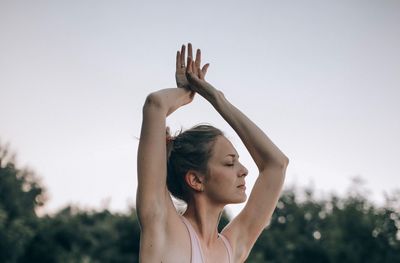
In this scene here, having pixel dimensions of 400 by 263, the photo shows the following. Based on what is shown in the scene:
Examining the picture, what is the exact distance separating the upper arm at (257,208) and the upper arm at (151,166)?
1.86 ft

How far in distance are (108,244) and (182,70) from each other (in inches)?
1376

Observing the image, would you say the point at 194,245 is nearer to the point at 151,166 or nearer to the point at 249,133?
the point at 151,166

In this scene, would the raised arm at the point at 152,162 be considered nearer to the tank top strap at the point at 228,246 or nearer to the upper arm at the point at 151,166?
the upper arm at the point at 151,166

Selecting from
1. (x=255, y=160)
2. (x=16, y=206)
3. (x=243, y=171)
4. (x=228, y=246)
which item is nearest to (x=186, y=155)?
(x=243, y=171)

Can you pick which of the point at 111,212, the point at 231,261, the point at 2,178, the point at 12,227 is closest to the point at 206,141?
the point at 231,261

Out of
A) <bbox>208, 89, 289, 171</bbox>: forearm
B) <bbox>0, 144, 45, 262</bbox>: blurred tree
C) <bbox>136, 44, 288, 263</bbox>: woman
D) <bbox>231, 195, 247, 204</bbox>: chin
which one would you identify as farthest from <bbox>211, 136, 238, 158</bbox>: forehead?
<bbox>0, 144, 45, 262</bbox>: blurred tree

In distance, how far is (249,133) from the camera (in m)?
3.34

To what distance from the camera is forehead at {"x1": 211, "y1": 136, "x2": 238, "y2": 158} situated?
323cm

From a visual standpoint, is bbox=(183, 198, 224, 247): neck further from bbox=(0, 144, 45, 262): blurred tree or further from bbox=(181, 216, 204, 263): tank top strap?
bbox=(0, 144, 45, 262): blurred tree

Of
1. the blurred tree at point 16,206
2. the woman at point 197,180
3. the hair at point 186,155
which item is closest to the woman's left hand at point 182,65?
the woman at point 197,180

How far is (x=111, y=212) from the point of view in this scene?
41719 mm

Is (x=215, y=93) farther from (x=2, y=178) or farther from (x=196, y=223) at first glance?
(x=2, y=178)

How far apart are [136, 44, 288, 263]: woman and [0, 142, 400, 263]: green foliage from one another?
30486mm

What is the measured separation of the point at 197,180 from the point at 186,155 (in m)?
0.13
